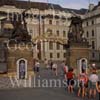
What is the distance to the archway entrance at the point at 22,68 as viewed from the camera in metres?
27.7

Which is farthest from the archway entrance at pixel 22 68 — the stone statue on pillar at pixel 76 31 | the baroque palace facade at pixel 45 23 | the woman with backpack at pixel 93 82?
the baroque palace facade at pixel 45 23

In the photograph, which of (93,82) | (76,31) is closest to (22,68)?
(76,31)

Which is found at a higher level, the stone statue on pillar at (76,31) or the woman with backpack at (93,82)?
the stone statue on pillar at (76,31)

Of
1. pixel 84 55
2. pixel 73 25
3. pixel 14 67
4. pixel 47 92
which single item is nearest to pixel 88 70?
pixel 84 55

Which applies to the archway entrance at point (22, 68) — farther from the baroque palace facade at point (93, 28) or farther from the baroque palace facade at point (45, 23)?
the baroque palace facade at point (93, 28)

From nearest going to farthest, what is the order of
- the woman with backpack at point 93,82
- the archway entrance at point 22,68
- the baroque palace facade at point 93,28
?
the woman with backpack at point 93,82 → the archway entrance at point 22,68 → the baroque palace facade at point 93,28

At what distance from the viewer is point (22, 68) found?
92.0ft

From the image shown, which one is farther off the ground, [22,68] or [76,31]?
[76,31]

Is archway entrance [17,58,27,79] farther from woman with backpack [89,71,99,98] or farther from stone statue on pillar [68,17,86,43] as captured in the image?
woman with backpack [89,71,99,98]

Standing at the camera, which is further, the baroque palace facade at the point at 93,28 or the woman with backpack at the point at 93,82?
the baroque palace facade at the point at 93,28

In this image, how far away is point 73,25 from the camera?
100ft

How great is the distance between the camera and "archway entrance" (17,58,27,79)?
27734 millimetres

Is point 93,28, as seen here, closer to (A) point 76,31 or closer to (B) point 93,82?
(A) point 76,31

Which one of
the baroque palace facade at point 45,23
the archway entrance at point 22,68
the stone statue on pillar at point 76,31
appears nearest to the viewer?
the archway entrance at point 22,68
